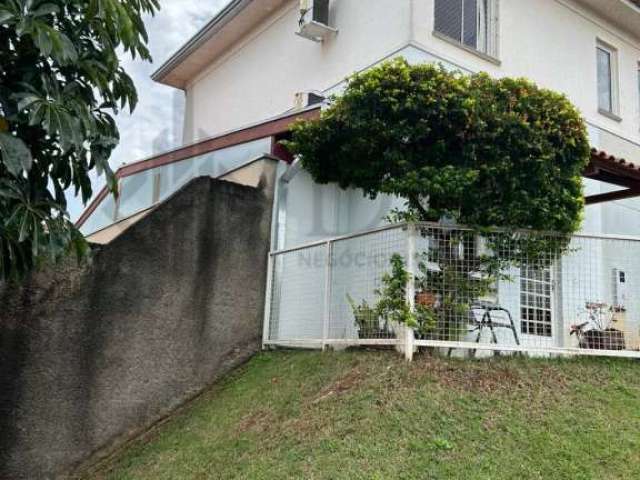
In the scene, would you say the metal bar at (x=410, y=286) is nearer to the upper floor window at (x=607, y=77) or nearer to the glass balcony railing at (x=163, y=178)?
the glass balcony railing at (x=163, y=178)

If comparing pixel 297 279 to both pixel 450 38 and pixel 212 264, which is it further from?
pixel 450 38

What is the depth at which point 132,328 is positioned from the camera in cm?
752

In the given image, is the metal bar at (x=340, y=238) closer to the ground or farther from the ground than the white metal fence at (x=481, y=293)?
farther from the ground

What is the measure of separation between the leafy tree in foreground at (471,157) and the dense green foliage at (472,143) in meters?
0.01

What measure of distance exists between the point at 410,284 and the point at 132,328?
3.24 metres

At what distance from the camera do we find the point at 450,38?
1021cm

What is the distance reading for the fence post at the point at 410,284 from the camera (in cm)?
674

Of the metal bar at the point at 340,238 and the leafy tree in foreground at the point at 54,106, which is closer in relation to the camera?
the leafy tree in foreground at the point at 54,106

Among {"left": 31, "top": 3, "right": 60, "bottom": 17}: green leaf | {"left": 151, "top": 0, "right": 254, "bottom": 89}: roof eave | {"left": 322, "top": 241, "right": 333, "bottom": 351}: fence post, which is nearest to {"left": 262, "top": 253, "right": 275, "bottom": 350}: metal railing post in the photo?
{"left": 322, "top": 241, "right": 333, "bottom": 351}: fence post

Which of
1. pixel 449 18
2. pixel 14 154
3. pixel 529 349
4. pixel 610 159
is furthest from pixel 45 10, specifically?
pixel 449 18

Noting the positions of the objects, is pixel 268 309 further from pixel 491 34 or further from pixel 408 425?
pixel 491 34

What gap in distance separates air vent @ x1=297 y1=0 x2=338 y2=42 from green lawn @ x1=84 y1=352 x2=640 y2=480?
608 cm

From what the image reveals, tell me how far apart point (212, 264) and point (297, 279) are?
1133 mm

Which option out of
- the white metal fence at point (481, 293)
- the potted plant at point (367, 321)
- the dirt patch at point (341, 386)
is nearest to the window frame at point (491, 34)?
the white metal fence at point (481, 293)
